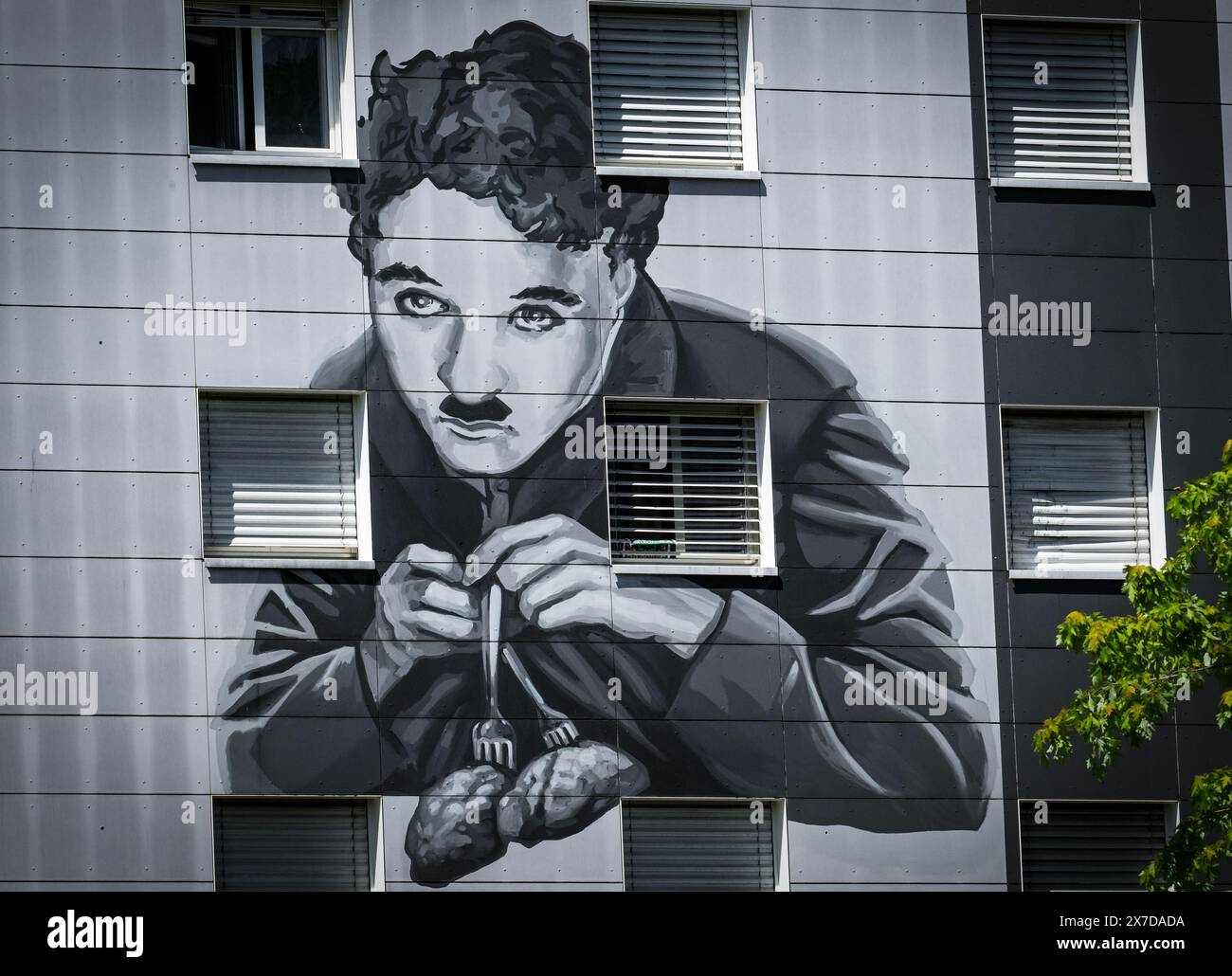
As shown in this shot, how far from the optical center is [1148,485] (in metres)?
22.5

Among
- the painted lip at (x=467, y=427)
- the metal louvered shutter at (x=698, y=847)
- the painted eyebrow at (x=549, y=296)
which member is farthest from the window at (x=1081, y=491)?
the painted lip at (x=467, y=427)

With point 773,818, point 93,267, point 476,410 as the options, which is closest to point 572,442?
point 476,410

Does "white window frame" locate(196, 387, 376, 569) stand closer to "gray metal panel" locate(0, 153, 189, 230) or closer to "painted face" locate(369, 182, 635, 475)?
"painted face" locate(369, 182, 635, 475)

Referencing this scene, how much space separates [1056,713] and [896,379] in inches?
155

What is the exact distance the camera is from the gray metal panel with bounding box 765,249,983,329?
2191 centimetres

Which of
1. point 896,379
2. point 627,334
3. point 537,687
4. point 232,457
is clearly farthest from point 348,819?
point 896,379

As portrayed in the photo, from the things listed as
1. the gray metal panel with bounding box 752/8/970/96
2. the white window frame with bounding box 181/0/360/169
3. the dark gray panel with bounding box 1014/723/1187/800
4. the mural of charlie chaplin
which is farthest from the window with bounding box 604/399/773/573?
the white window frame with bounding box 181/0/360/169

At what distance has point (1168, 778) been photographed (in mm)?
21750

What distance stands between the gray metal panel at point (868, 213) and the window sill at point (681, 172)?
0.27m

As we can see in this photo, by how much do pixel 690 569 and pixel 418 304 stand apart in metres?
3.96

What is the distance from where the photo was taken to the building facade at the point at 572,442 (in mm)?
20422

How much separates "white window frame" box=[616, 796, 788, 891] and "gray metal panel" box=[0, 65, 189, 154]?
325 inches

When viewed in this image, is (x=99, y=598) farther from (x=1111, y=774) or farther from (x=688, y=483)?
(x=1111, y=774)
